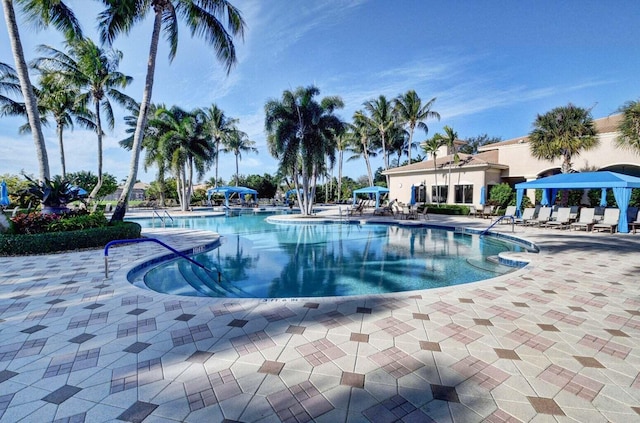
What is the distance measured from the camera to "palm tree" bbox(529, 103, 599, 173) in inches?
624

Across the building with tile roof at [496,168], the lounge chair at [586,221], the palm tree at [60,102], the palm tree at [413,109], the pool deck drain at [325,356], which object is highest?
the palm tree at [413,109]

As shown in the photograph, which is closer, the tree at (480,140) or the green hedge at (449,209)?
the green hedge at (449,209)

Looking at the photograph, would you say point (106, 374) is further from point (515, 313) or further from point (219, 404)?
point (515, 313)

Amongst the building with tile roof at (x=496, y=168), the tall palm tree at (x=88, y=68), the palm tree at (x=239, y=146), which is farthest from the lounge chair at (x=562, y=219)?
the palm tree at (x=239, y=146)

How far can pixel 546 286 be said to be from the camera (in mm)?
5137

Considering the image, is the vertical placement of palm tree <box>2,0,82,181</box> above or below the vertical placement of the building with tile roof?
above

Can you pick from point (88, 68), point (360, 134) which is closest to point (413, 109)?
point (360, 134)

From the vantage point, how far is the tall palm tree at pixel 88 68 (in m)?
17.5

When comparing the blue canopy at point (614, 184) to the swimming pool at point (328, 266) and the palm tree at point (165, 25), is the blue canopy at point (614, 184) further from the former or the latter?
the palm tree at point (165, 25)

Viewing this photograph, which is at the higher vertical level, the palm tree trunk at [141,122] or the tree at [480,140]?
the tree at [480,140]

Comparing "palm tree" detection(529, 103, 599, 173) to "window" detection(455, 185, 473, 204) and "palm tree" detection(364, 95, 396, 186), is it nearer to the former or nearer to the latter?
"window" detection(455, 185, 473, 204)

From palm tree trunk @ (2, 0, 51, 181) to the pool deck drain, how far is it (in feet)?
23.4

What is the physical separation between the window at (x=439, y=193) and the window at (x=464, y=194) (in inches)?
31.7

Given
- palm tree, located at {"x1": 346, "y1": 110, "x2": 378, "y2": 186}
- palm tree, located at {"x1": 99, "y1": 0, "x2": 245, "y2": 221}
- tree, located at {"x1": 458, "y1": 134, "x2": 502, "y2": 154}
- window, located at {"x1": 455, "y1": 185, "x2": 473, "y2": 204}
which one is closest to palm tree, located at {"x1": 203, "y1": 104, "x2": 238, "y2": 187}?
palm tree, located at {"x1": 346, "y1": 110, "x2": 378, "y2": 186}
